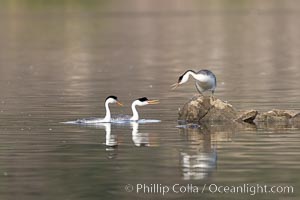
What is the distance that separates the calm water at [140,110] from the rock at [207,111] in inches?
14.5

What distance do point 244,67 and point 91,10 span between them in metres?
65.5

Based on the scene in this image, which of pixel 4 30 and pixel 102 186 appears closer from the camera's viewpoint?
pixel 102 186

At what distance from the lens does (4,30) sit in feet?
261

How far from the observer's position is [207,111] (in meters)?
25.6

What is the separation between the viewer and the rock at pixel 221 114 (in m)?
25.2

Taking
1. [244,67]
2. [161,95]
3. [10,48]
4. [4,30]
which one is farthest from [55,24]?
[161,95]

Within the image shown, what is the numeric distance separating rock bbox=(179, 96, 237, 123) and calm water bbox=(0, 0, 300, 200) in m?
0.37

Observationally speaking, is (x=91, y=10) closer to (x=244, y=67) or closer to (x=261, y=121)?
(x=244, y=67)

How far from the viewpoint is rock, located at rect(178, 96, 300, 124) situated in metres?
25.2

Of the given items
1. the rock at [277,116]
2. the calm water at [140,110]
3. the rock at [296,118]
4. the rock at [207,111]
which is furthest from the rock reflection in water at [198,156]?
the rock at [296,118]

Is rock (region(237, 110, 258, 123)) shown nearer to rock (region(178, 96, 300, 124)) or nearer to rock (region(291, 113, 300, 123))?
rock (region(178, 96, 300, 124))
